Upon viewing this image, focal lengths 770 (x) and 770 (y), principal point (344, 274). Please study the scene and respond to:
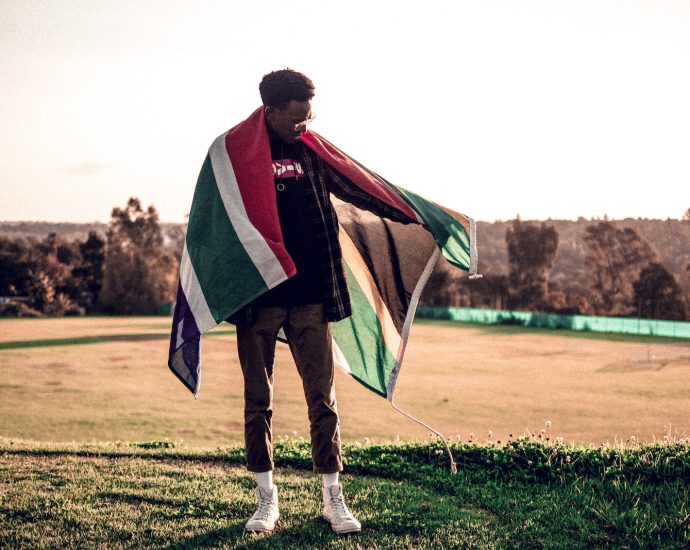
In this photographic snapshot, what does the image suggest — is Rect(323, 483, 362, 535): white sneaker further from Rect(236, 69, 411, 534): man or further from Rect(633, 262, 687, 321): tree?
Rect(633, 262, 687, 321): tree

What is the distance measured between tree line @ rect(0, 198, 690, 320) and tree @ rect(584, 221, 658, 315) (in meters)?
0.07

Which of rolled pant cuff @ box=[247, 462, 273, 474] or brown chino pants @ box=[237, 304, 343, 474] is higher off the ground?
brown chino pants @ box=[237, 304, 343, 474]

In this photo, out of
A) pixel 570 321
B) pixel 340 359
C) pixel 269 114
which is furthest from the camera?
pixel 570 321

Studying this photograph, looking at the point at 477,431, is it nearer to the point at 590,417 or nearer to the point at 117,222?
the point at 590,417

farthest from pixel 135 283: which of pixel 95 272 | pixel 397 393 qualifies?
pixel 397 393

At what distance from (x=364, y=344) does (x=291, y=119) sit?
1.37m

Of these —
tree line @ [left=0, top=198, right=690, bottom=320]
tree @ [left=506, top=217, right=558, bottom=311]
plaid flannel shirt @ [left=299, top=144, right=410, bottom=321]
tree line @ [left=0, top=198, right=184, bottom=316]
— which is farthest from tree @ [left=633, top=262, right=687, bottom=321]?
plaid flannel shirt @ [left=299, top=144, right=410, bottom=321]

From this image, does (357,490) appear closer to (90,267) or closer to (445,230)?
(445,230)

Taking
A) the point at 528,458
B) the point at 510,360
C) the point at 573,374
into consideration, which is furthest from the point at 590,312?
the point at 528,458

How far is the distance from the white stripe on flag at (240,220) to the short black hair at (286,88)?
12.8 inches

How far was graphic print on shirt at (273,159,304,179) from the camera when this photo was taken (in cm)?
353

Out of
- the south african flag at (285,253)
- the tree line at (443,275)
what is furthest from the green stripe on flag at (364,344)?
the tree line at (443,275)

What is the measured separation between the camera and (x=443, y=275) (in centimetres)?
4947

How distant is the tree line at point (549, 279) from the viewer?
51281mm
